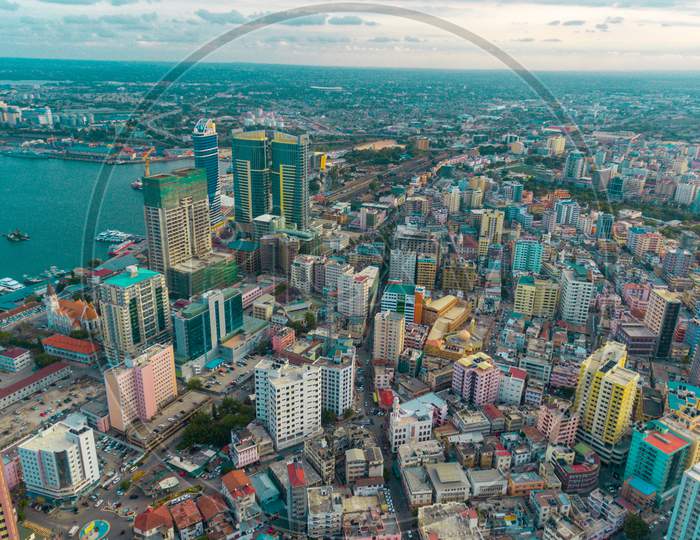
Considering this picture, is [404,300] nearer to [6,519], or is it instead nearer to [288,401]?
[288,401]

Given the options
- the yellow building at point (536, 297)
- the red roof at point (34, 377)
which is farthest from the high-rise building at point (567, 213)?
the red roof at point (34, 377)

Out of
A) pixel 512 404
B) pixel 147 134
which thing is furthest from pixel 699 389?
pixel 147 134

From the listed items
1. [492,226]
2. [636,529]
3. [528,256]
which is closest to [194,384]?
[636,529]

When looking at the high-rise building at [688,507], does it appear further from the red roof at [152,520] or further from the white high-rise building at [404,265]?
the white high-rise building at [404,265]

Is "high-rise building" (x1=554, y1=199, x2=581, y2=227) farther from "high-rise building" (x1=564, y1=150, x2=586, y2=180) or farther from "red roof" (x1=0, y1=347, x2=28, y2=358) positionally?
"red roof" (x1=0, y1=347, x2=28, y2=358)

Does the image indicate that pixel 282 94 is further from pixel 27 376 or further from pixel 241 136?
pixel 27 376

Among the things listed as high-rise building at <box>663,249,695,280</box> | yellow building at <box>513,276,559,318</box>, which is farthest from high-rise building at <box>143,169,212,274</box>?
high-rise building at <box>663,249,695,280</box>
